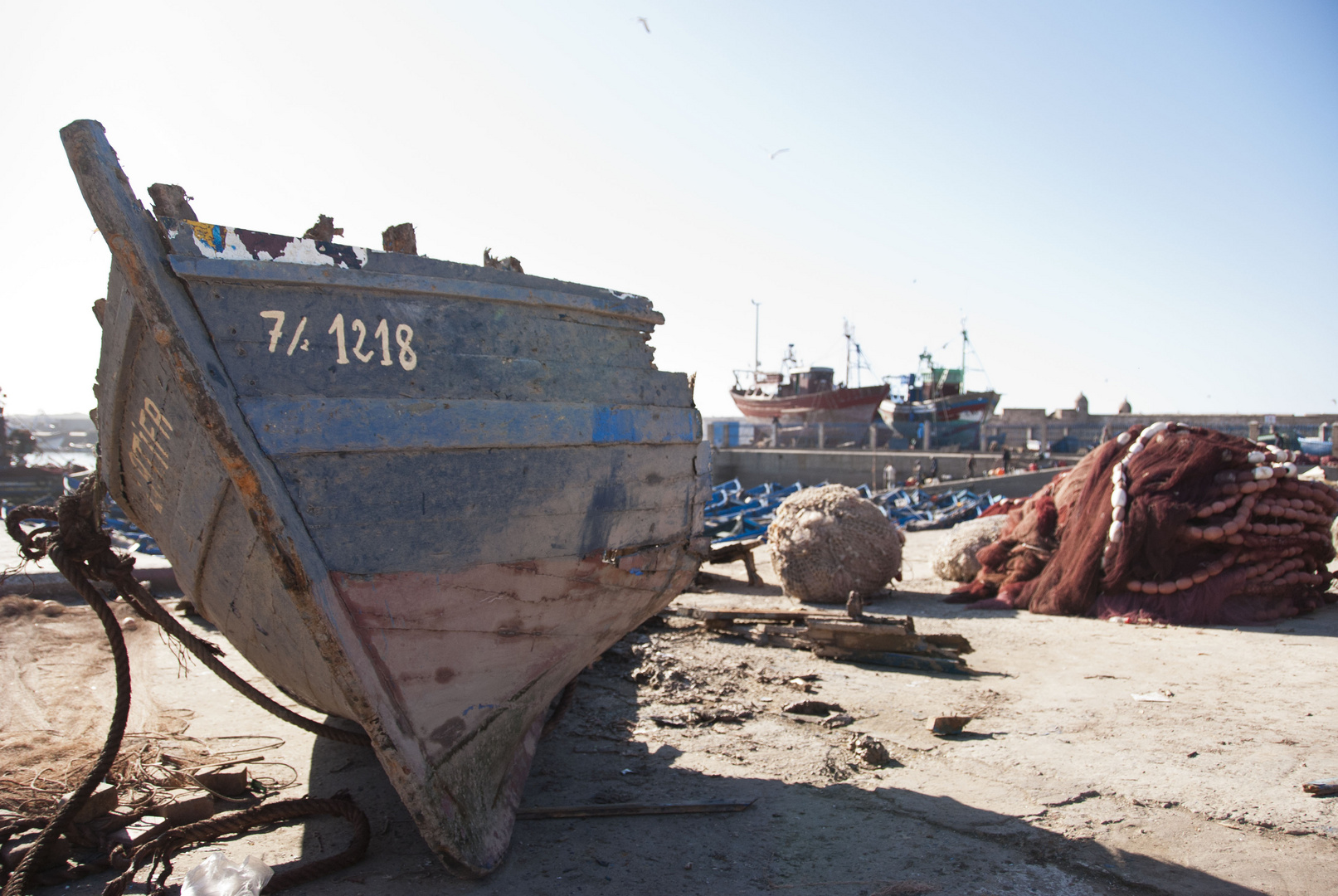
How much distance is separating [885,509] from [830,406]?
1041 inches

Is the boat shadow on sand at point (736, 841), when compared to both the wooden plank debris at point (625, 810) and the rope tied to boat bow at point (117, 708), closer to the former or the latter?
the wooden plank debris at point (625, 810)

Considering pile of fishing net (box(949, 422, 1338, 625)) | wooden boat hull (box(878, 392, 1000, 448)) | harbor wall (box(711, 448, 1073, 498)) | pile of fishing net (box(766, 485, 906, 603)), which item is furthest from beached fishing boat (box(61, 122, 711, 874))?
wooden boat hull (box(878, 392, 1000, 448))

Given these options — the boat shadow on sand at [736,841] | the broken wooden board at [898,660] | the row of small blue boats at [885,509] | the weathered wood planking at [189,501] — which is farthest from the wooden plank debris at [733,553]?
the weathered wood planking at [189,501]

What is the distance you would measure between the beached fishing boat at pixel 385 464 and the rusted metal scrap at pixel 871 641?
10.6ft

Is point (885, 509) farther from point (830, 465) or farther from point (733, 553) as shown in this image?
point (733, 553)

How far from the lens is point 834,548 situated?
848 cm

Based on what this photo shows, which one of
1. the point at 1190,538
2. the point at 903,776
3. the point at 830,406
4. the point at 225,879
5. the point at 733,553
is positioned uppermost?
the point at 830,406

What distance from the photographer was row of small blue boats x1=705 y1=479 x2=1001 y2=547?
1584 centimetres

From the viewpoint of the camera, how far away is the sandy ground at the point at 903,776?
3.07 metres

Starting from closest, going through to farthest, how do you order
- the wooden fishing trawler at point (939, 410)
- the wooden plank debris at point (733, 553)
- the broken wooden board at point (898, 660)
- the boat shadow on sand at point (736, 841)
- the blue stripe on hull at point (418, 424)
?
the blue stripe on hull at point (418, 424)
the boat shadow on sand at point (736, 841)
the broken wooden board at point (898, 660)
the wooden plank debris at point (733, 553)
the wooden fishing trawler at point (939, 410)

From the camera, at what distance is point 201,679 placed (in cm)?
579

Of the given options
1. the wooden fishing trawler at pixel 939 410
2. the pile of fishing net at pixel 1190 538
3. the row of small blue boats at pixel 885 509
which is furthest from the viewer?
the wooden fishing trawler at pixel 939 410

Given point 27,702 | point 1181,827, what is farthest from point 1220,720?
point 27,702

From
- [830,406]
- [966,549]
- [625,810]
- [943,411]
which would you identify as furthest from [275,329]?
[830,406]
